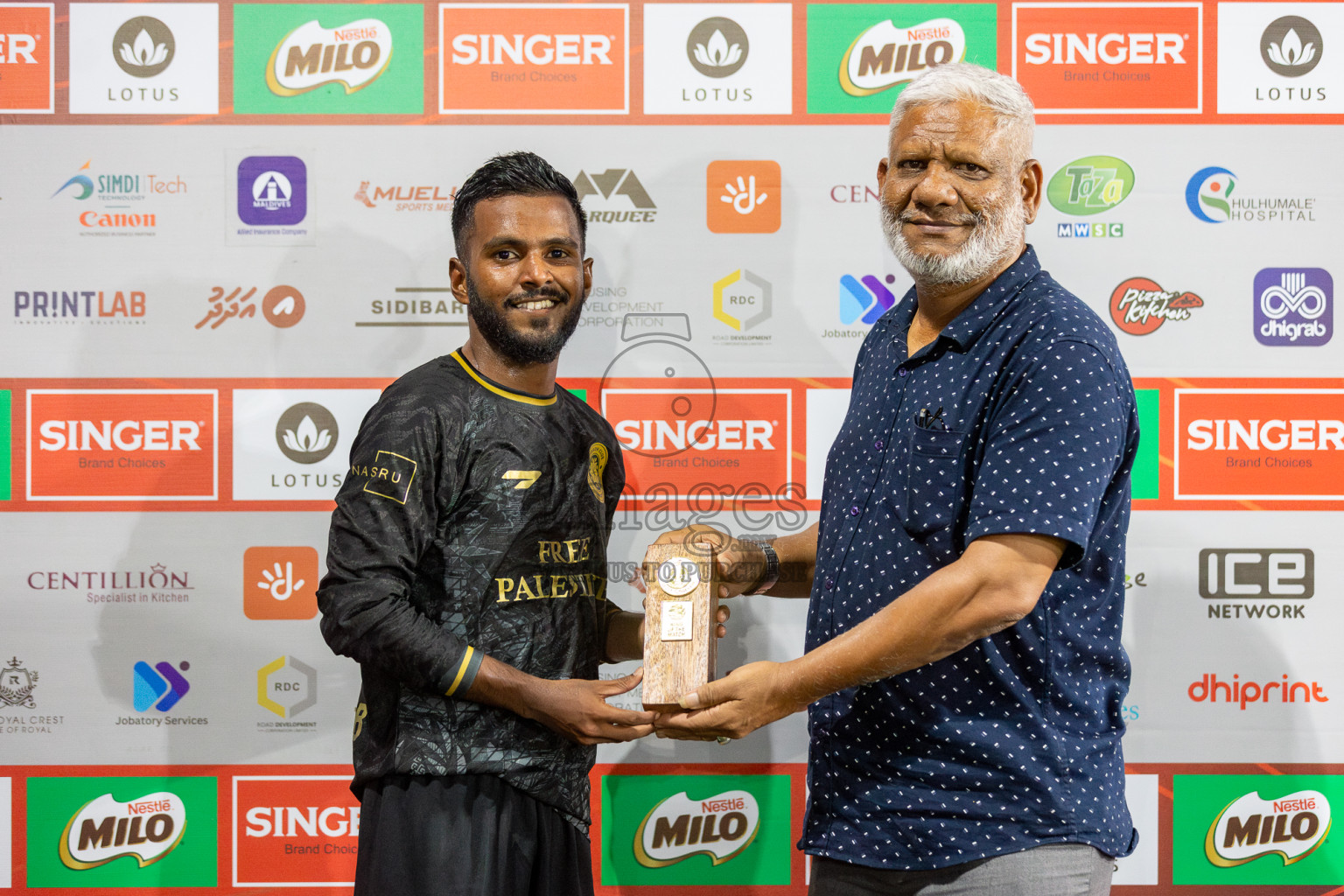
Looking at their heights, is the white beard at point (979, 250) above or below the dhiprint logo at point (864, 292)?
below

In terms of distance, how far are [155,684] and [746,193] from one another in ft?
6.69

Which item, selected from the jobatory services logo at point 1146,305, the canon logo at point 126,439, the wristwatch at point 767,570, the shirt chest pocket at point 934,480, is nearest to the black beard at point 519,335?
the wristwatch at point 767,570

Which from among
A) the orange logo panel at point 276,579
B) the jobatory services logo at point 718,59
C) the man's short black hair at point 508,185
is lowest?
the orange logo panel at point 276,579

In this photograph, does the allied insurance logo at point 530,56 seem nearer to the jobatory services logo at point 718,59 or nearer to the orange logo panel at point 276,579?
the jobatory services logo at point 718,59

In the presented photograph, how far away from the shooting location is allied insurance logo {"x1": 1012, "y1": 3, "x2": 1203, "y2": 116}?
2475 millimetres

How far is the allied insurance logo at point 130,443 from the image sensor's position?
8.22 feet

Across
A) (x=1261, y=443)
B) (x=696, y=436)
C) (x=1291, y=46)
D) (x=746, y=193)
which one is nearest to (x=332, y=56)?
(x=746, y=193)

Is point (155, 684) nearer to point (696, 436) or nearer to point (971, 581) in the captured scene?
point (696, 436)

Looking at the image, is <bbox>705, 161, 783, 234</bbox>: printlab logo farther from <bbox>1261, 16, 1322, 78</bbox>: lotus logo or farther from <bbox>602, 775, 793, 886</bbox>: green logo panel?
<bbox>602, 775, 793, 886</bbox>: green logo panel

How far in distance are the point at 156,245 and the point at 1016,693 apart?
7.75 feet

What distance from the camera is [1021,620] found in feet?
4.59

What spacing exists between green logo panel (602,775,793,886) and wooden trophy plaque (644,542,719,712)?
1.08 metres

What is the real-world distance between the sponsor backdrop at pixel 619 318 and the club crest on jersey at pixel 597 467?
1.93 ft

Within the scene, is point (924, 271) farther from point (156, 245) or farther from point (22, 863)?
point (22, 863)
